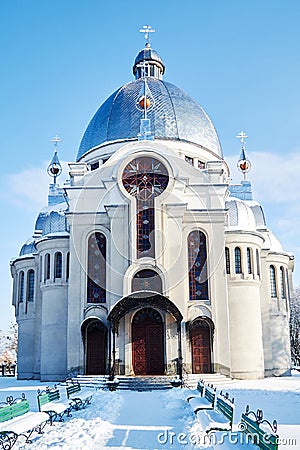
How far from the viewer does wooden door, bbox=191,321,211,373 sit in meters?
20.9

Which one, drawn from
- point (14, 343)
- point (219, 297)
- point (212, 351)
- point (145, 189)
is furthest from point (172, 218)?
point (14, 343)

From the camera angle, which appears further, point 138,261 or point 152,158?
point 152,158

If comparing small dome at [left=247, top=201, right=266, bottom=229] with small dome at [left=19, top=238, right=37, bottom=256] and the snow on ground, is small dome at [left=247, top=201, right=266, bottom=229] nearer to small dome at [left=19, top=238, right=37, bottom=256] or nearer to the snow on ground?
small dome at [left=19, top=238, right=37, bottom=256]

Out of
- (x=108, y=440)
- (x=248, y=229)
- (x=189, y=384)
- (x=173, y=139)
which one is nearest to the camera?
(x=108, y=440)

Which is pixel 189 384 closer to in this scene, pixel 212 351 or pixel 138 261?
pixel 212 351

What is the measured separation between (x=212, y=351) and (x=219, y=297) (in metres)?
2.24

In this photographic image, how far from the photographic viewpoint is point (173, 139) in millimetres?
27250

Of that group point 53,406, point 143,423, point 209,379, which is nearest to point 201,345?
point 209,379

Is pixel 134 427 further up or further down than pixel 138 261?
further down

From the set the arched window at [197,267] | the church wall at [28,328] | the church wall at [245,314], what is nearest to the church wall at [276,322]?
the church wall at [245,314]

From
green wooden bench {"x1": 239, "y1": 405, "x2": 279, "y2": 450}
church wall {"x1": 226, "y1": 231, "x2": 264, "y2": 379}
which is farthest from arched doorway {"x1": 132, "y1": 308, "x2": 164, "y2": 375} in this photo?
green wooden bench {"x1": 239, "y1": 405, "x2": 279, "y2": 450}

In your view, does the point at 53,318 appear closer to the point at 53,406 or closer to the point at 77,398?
the point at 77,398

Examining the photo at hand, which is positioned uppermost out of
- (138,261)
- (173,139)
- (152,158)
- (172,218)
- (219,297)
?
(173,139)

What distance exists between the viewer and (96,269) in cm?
2205
